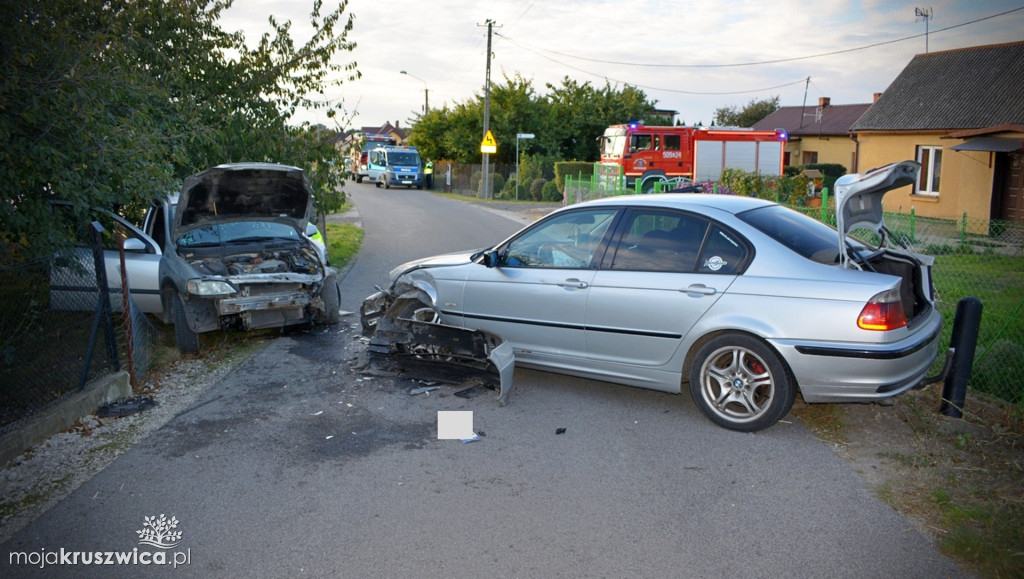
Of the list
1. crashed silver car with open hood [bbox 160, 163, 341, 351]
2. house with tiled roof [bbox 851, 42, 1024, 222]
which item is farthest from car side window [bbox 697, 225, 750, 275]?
house with tiled roof [bbox 851, 42, 1024, 222]

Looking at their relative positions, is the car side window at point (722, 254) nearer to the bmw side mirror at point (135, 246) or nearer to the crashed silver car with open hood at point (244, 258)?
the crashed silver car with open hood at point (244, 258)

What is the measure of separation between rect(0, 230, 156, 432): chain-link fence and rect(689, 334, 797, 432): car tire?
481cm

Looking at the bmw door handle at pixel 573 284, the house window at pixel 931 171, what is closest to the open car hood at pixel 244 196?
the bmw door handle at pixel 573 284

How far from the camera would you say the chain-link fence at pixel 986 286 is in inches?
252

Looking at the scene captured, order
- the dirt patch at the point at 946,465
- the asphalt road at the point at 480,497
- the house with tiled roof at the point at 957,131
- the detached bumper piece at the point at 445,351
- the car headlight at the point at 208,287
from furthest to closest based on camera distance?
the house with tiled roof at the point at 957,131 < the car headlight at the point at 208,287 < the detached bumper piece at the point at 445,351 < the dirt patch at the point at 946,465 < the asphalt road at the point at 480,497

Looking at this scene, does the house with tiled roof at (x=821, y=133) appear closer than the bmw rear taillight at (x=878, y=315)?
No

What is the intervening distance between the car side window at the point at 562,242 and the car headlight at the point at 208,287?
116 inches

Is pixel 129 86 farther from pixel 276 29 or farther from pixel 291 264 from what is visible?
pixel 276 29

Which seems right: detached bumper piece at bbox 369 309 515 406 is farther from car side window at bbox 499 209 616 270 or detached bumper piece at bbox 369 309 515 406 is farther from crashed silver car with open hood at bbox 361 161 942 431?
car side window at bbox 499 209 616 270

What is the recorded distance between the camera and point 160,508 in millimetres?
4379

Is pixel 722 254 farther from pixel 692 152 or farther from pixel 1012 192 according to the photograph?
pixel 692 152

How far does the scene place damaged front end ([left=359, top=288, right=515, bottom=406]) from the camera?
6340 millimetres

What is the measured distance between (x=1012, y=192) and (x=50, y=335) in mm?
22301

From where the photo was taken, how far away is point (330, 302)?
8.84 metres
